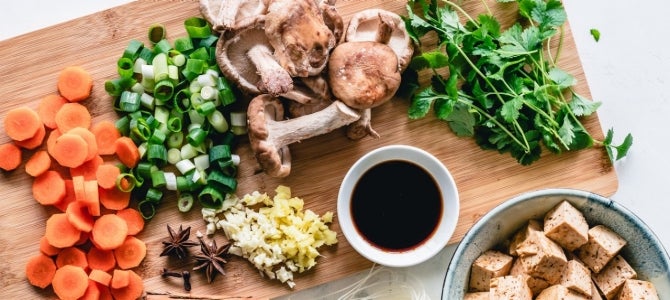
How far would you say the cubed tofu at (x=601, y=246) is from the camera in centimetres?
315

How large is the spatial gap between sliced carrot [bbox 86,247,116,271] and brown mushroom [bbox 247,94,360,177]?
0.95 m

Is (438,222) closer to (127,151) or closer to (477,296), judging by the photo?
(477,296)

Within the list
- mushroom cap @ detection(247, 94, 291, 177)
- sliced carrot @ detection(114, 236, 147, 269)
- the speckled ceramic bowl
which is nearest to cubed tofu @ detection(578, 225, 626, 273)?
the speckled ceramic bowl

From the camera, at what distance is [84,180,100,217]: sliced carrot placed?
344 cm

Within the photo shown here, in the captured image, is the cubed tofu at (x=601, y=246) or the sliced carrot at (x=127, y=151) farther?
the sliced carrot at (x=127, y=151)

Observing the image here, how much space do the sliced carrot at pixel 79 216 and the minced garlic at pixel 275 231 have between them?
583mm

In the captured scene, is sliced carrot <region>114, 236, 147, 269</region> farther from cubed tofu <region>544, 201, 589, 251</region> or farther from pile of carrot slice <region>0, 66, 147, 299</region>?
cubed tofu <region>544, 201, 589, 251</region>

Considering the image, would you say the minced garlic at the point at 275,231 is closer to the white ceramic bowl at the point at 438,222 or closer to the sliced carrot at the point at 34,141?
the white ceramic bowl at the point at 438,222

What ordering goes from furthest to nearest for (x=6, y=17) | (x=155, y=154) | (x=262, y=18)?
(x=6, y=17), (x=155, y=154), (x=262, y=18)

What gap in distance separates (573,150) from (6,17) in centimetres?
312

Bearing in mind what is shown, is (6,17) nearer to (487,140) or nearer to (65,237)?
(65,237)

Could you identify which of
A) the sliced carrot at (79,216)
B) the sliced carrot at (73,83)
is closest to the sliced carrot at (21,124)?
the sliced carrot at (73,83)

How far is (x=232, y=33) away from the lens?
3279mm

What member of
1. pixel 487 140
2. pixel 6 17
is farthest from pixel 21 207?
pixel 487 140
